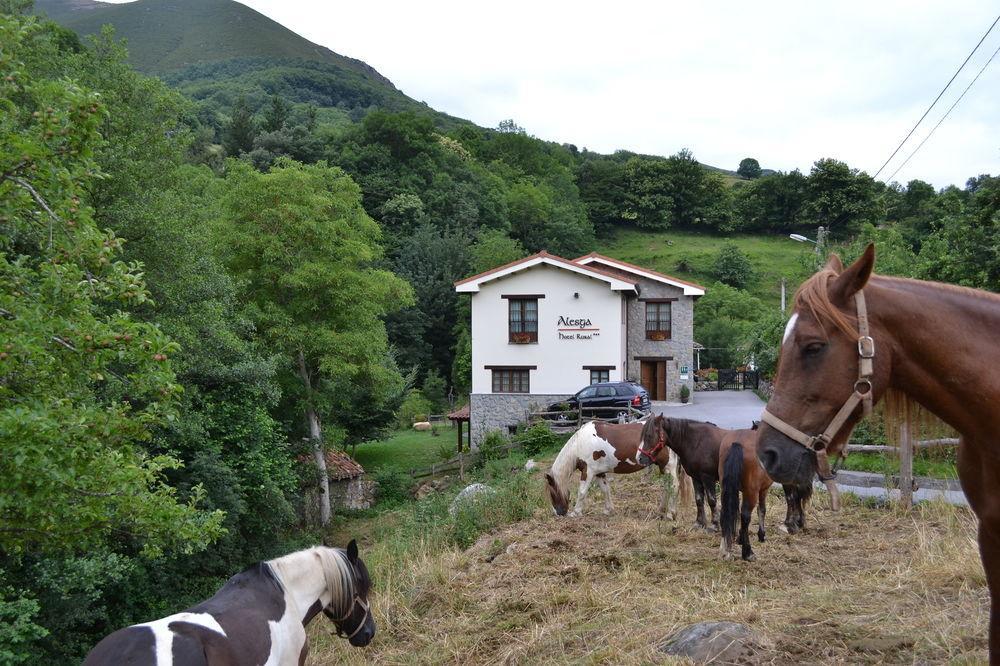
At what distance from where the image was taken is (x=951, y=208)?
16422mm

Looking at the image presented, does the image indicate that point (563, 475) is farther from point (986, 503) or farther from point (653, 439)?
point (986, 503)

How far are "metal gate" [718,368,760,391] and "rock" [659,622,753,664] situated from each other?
34750 mm

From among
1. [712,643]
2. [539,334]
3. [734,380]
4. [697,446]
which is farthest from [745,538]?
[734,380]

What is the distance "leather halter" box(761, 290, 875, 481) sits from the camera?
231 centimetres

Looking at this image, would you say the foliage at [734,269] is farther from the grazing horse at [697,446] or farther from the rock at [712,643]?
the rock at [712,643]

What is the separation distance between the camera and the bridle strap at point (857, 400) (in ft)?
7.58

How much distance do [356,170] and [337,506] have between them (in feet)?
114

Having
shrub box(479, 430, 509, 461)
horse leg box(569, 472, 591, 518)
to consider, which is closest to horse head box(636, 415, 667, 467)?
horse leg box(569, 472, 591, 518)

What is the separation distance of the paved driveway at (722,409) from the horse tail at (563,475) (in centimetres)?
879

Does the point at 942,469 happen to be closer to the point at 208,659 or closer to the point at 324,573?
the point at 324,573

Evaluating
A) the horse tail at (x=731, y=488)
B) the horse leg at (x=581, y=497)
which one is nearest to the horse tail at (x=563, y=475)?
the horse leg at (x=581, y=497)

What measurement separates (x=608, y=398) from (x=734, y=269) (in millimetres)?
36123

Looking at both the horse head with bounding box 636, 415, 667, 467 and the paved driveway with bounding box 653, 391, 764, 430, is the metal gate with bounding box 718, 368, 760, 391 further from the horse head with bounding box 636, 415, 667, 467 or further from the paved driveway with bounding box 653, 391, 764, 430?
the horse head with bounding box 636, 415, 667, 467

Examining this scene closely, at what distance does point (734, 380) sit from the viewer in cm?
3978
